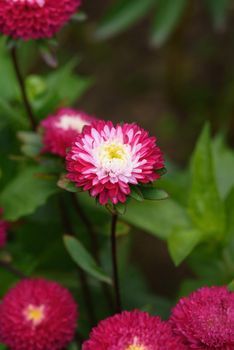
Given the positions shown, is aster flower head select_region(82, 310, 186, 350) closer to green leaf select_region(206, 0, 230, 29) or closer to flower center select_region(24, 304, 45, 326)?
flower center select_region(24, 304, 45, 326)

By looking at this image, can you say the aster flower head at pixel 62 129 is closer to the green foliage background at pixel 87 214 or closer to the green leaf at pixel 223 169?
the green foliage background at pixel 87 214

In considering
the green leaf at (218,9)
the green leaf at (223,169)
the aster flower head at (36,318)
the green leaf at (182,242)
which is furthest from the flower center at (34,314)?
the green leaf at (218,9)

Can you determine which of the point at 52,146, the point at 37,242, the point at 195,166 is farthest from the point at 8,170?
the point at 195,166

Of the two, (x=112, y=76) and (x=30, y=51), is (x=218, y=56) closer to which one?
(x=112, y=76)

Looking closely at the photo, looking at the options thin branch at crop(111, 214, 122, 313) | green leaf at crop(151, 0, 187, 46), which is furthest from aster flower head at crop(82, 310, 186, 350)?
green leaf at crop(151, 0, 187, 46)

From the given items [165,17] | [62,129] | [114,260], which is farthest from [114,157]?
[165,17]

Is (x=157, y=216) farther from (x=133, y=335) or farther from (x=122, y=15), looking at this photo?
(x=122, y=15)
